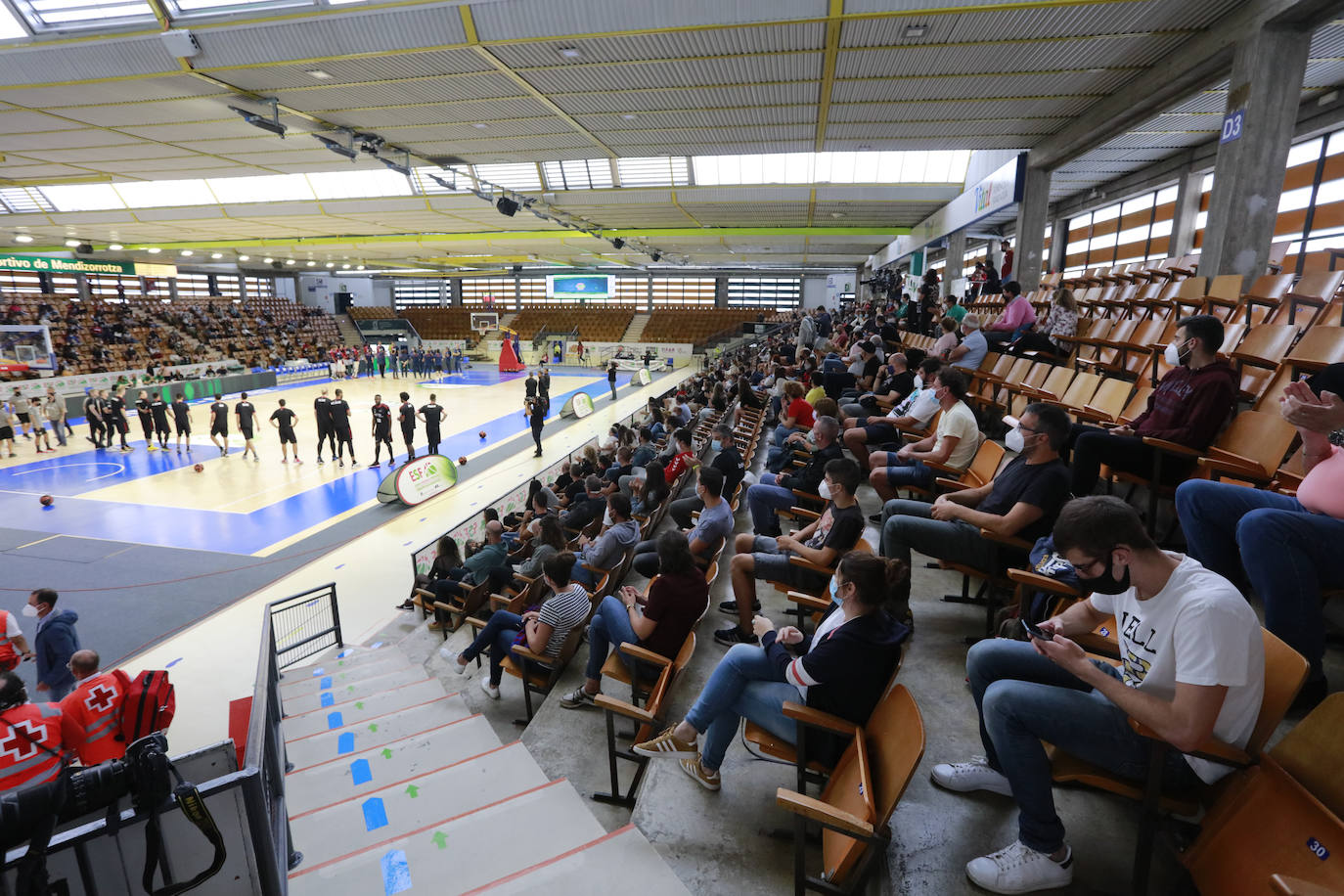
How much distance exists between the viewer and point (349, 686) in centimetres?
552

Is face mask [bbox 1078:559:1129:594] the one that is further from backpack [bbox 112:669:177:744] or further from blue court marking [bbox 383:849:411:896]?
backpack [bbox 112:669:177:744]

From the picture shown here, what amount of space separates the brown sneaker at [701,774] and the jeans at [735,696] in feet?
0.10

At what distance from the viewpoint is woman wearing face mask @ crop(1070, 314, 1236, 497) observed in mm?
3416

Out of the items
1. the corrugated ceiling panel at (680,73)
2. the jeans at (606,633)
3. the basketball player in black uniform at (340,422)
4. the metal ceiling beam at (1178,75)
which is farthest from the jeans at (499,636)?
the basketball player in black uniform at (340,422)

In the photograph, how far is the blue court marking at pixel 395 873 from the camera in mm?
2541

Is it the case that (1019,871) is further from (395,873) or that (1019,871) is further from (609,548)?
(609,548)

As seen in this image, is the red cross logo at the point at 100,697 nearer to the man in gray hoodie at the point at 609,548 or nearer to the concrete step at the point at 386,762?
the concrete step at the point at 386,762

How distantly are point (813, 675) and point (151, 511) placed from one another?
13.3 metres

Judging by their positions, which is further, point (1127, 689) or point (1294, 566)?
point (1294, 566)

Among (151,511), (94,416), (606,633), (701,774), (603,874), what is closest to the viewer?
(603,874)

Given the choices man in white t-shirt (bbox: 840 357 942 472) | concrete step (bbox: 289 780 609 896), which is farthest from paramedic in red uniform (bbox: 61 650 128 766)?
man in white t-shirt (bbox: 840 357 942 472)

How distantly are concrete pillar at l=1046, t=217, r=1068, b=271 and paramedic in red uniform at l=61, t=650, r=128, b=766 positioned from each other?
875 inches

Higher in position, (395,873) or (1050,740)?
(1050,740)

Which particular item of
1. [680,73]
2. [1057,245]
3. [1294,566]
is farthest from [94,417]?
[1057,245]
